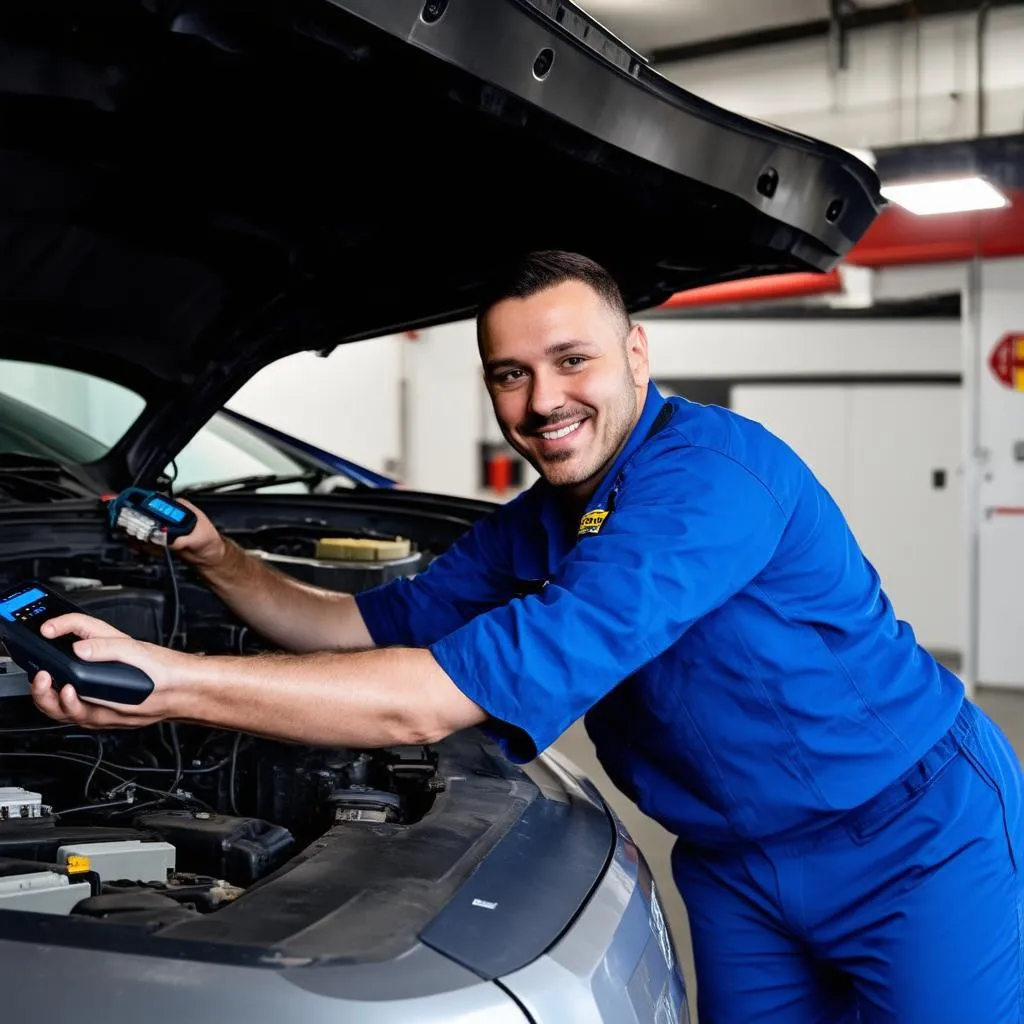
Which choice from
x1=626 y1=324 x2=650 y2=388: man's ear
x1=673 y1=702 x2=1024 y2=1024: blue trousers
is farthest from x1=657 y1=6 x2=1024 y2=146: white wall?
x1=673 y1=702 x2=1024 y2=1024: blue trousers

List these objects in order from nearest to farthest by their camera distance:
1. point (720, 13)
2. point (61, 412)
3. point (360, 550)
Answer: point (360, 550) < point (61, 412) < point (720, 13)

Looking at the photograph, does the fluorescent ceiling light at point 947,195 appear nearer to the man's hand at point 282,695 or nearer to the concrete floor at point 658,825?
the concrete floor at point 658,825

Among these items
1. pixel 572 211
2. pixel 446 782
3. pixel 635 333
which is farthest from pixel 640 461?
pixel 572 211

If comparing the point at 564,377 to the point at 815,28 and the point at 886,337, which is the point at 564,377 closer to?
the point at 815,28

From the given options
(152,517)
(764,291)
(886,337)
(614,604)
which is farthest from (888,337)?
(614,604)

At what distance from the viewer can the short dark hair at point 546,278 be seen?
141cm

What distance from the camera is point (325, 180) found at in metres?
1.73

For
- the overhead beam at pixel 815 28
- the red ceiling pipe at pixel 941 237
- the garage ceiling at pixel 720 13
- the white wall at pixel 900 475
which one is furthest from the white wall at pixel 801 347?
the garage ceiling at pixel 720 13

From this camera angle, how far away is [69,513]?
200 cm

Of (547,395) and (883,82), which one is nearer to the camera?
(547,395)

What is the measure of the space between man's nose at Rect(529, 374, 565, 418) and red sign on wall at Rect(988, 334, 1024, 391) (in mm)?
4373

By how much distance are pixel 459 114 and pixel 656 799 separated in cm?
85

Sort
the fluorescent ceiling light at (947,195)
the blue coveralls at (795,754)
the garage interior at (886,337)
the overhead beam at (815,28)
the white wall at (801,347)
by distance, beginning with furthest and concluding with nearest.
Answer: the white wall at (801,347)
the overhead beam at (815,28)
the garage interior at (886,337)
the fluorescent ceiling light at (947,195)
the blue coveralls at (795,754)

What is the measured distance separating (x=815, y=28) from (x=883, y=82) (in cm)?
55
